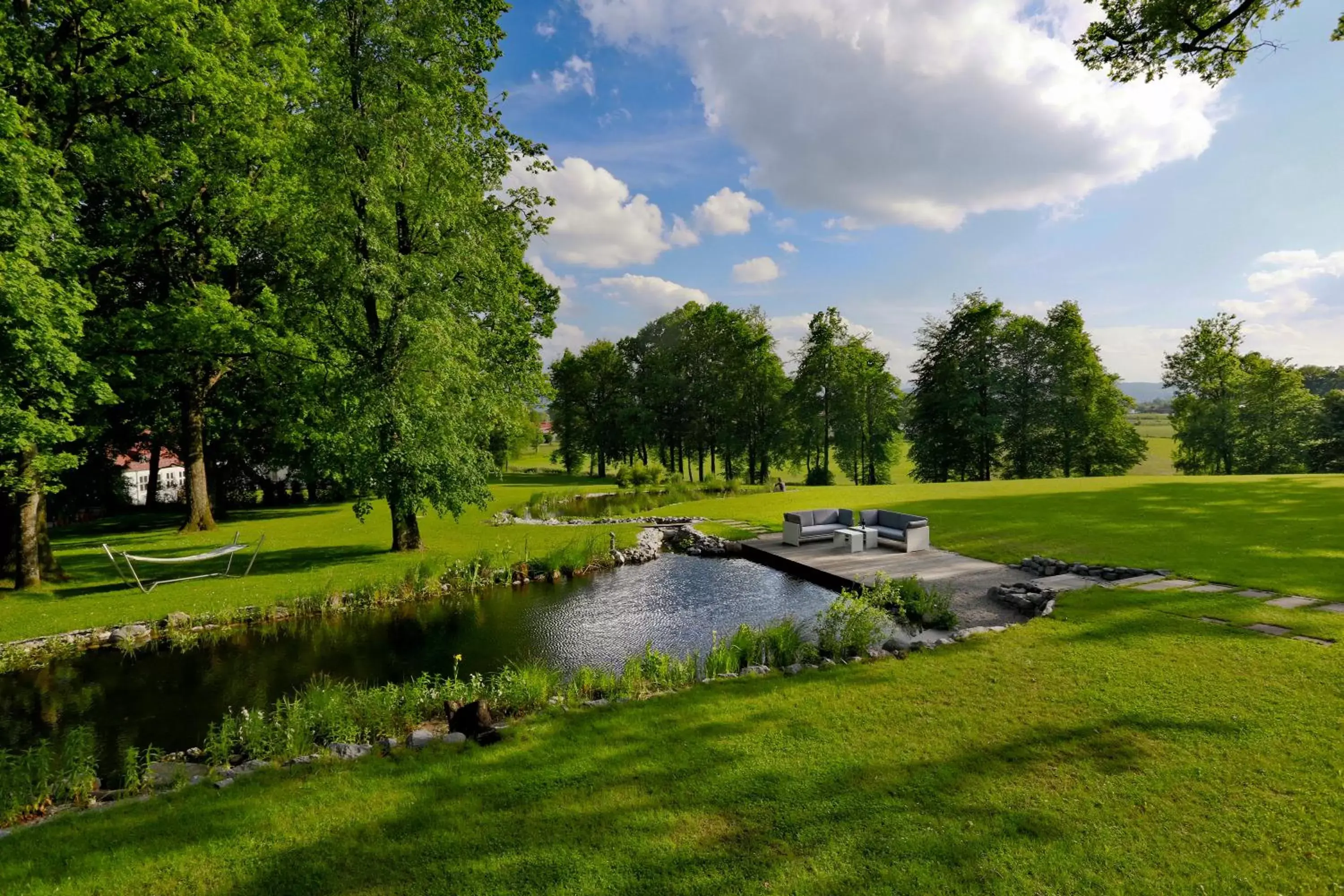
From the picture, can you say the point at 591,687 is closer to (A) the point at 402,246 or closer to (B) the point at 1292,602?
(B) the point at 1292,602

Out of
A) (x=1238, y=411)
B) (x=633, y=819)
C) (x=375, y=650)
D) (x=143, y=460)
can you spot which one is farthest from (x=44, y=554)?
(x=1238, y=411)

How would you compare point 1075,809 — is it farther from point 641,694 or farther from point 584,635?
point 584,635

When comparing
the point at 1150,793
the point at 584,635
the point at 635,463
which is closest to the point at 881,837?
the point at 1150,793

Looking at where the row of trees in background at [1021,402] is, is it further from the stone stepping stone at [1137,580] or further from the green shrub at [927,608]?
the green shrub at [927,608]

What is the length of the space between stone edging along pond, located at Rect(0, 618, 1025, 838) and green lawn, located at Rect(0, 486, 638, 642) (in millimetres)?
5962

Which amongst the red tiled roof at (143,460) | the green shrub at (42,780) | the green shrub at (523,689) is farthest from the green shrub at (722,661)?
the red tiled roof at (143,460)

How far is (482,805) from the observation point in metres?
4.76

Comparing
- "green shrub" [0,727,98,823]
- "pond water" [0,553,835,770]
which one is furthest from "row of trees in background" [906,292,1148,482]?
"green shrub" [0,727,98,823]

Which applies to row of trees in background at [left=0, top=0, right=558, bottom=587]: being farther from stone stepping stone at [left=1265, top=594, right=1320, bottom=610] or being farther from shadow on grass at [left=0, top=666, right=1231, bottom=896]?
Result: stone stepping stone at [left=1265, top=594, right=1320, bottom=610]

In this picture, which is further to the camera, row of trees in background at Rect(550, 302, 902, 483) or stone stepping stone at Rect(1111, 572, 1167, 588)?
row of trees in background at Rect(550, 302, 902, 483)

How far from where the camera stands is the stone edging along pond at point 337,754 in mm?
5215

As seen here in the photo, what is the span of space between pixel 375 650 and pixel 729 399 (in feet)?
122

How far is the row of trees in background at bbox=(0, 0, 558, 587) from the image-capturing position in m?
11.2

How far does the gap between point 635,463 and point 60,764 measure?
94.3 ft
